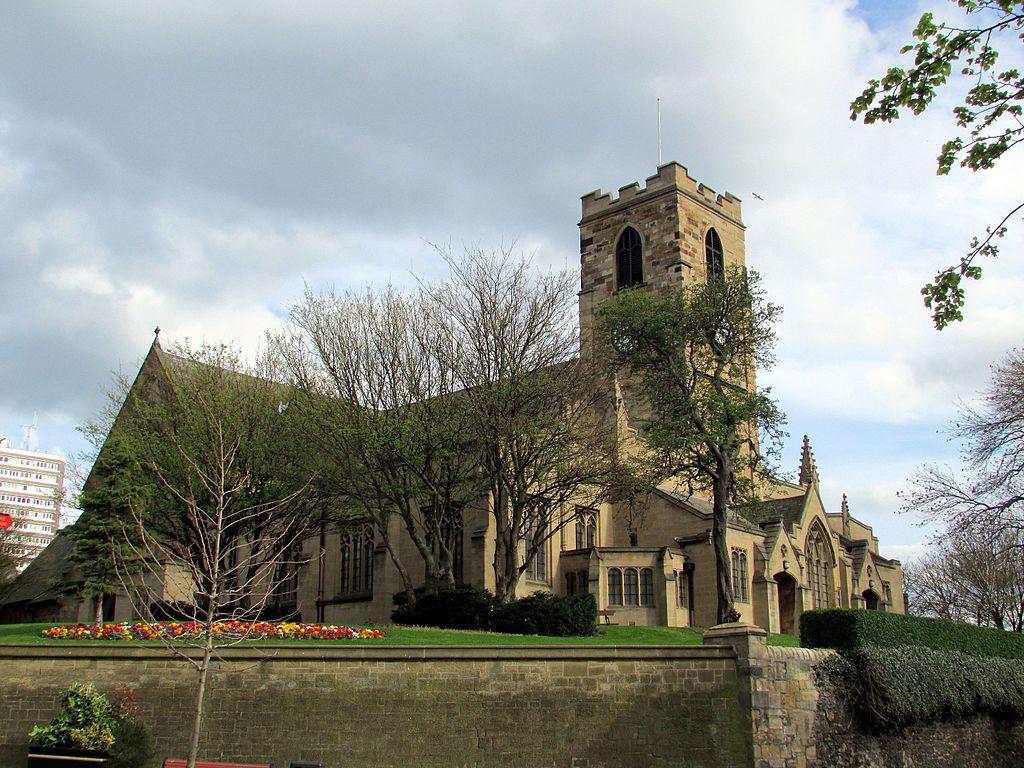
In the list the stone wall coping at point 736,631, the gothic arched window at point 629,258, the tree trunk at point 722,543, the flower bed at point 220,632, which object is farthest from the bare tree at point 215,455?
the gothic arched window at point 629,258

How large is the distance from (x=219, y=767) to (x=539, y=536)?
59.2ft

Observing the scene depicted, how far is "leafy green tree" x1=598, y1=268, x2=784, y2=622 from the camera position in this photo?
34.1 meters

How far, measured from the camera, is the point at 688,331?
3638cm

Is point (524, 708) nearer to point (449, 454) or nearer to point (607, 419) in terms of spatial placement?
point (449, 454)

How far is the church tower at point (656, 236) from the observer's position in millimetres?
52875

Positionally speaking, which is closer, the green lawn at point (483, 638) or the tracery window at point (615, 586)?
the green lawn at point (483, 638)

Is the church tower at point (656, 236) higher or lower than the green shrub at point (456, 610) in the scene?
higher

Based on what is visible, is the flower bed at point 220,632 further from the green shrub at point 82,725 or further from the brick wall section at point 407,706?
the green shrub at point 82,725

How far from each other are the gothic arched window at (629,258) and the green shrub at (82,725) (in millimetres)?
38360

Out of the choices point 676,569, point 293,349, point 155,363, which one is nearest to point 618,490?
point 676,569

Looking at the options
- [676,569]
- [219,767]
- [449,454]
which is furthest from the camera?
[676,569]

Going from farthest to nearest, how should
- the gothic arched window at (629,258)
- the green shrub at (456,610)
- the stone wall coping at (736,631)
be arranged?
the gothic arched window at (629,258) < the green shrub at (456,610) < the stone wall coping at (736,631)

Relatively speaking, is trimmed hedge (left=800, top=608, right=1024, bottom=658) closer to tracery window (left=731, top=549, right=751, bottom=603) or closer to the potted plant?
tracery window (left=731, top=549, right=751, bottom=603)

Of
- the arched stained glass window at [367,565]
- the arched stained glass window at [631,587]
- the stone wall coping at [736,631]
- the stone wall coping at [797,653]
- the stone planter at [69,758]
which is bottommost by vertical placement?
the stone planter at [69,758]
